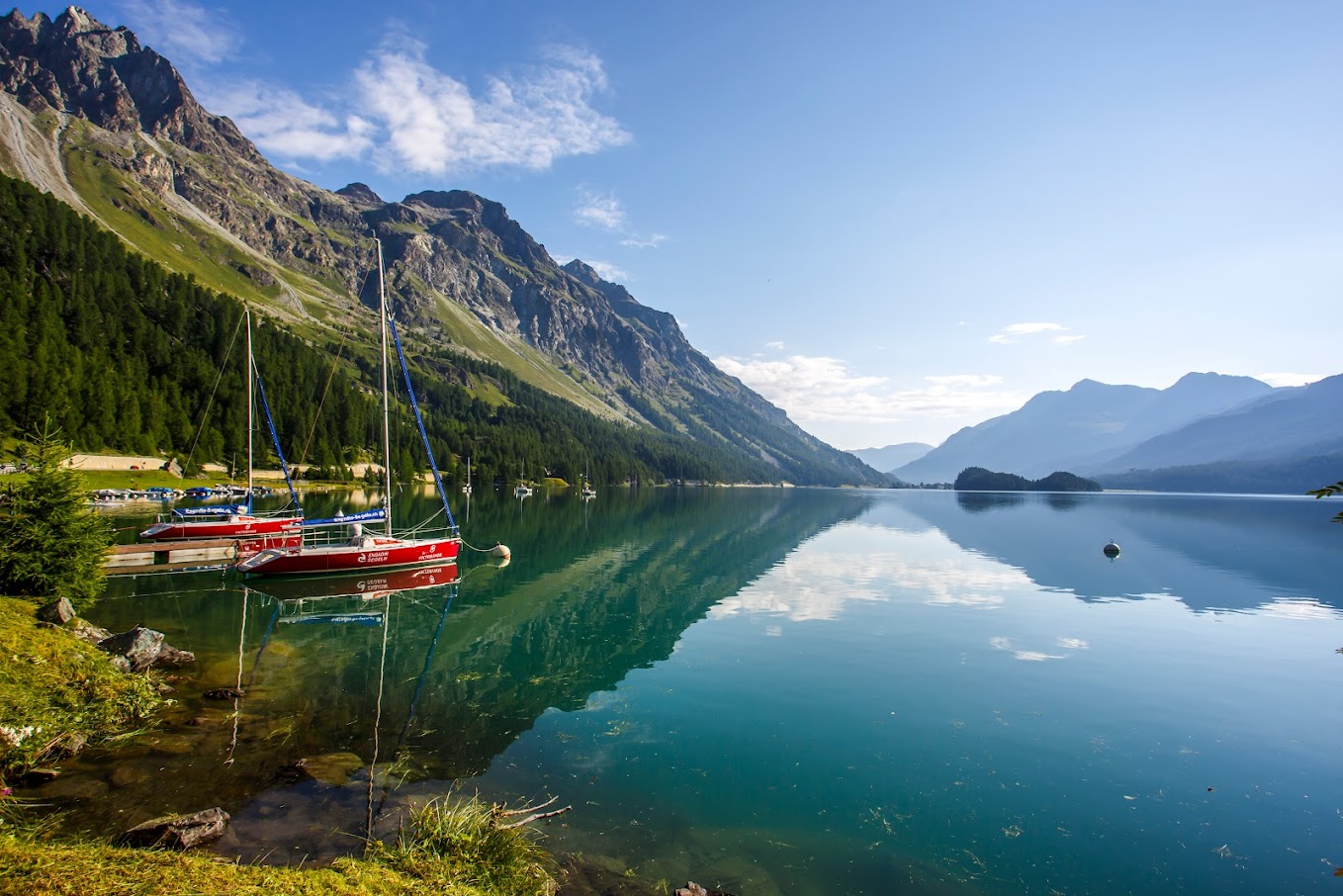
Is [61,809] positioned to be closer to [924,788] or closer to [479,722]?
[479,722]

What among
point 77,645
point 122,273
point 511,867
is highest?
point 122,273

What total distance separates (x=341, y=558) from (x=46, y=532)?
19.4m

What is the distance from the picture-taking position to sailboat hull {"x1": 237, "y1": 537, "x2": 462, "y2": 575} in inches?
1606

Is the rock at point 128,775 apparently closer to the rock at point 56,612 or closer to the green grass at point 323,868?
the green grass at point 323,868

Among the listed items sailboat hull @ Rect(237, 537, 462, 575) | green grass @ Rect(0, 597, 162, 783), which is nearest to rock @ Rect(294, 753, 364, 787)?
green grass @ Rect(0, 597, 162, 783)

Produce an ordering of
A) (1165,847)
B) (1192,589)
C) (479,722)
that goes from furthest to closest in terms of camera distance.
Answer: (1192,589) < (479,722) < (1165,847)

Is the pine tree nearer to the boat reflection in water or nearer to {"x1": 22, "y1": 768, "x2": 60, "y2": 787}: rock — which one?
the boat reflection in water

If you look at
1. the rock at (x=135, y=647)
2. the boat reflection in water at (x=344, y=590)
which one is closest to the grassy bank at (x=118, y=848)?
the rock at (x=135, y=647)

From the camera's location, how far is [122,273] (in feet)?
487

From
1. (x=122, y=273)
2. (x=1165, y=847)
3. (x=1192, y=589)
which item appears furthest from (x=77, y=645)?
(x=122, y=273)

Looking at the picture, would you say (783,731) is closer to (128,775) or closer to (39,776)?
(128,775)

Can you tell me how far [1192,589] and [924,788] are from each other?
51.0m

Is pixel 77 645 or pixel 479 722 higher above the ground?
pixel 77 645

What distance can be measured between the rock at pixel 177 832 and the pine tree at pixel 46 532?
16794mm
